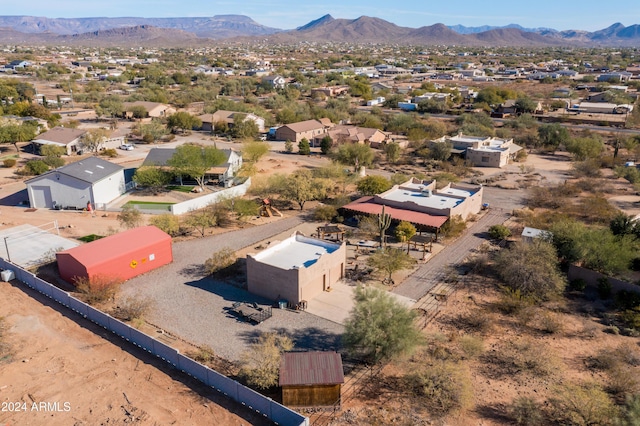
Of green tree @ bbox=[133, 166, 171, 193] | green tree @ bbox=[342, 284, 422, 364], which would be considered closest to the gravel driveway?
green tree @ bbox=[342, 284, 422, 364]

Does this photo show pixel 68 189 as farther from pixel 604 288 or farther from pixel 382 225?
pixel 604 288

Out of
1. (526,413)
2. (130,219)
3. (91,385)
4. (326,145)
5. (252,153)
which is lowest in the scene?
(91,385)

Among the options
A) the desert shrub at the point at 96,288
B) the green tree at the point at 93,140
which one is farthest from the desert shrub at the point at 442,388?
the green tree at the point at 93,140

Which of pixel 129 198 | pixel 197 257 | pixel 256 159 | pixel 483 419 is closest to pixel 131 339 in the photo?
pixel 197 257

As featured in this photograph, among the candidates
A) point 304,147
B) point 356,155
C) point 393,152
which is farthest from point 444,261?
point 304,147

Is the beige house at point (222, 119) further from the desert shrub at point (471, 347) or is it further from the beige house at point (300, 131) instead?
the desert shrub at point (471, 347)

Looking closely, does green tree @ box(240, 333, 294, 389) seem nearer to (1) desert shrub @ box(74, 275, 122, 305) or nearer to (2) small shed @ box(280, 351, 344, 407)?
(2) small shed @ box(280, 351, 344, 407)

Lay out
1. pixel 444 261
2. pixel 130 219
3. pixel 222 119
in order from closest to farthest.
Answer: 1. pixel 444 261
2. pixel 130 219
3. pixel 222 119

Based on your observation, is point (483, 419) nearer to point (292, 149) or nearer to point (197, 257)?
point (197, 257)
